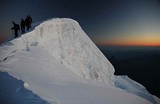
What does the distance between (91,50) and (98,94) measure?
8951mm

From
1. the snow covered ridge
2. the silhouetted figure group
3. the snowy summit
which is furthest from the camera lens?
the snow covered ridge

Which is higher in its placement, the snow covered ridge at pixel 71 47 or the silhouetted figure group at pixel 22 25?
the silhouetted figure group at pixel 22 25

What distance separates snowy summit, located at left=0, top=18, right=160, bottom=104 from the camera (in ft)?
22.0

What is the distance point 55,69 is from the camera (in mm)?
8617

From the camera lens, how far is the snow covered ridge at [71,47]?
11.8m

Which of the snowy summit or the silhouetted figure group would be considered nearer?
the snowy summit

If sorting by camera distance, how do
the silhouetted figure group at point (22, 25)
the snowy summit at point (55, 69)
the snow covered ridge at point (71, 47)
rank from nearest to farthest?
the snowy summit at point (55, 69) → the silhouetted figure group at point (22, 25) → the snow covered ridge at point (71, 47)

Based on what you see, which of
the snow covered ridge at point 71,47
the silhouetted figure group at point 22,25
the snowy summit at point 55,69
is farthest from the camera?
the snow covered ridge at point 71,47

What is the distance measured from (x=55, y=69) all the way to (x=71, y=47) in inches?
230

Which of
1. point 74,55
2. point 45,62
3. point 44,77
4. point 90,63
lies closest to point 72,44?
point 74,55

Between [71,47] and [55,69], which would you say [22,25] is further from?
[71,47]

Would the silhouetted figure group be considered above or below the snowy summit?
above

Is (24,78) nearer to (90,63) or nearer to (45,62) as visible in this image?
(45,62)

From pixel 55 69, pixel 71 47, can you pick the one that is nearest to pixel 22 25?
pixel 55 69
